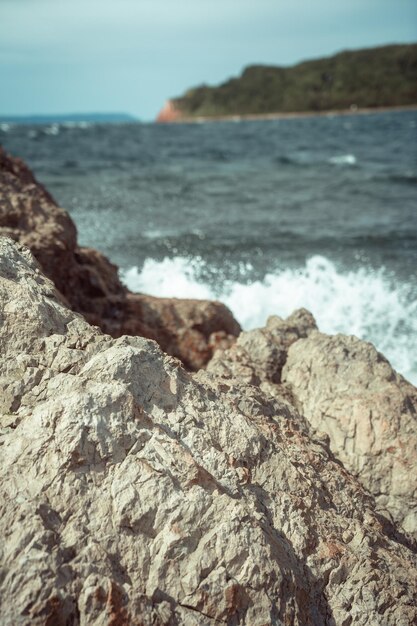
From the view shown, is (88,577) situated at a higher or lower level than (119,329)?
higher

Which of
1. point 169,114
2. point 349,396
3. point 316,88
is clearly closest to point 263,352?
point 349,396

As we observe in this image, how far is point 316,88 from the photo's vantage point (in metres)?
129

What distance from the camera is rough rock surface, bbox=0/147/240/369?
18.4 ft

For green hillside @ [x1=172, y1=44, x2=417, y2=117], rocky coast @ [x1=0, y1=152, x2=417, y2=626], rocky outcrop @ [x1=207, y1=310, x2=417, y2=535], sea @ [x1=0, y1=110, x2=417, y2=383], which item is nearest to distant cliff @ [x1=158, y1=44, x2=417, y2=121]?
green hillside @ [x1=172, y1=44, x2=417, y2=117]

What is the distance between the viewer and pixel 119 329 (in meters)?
5.70

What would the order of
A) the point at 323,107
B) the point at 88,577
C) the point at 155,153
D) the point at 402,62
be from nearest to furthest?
the point at 88,577, the point at 155,153, the point at 323,107, the point at 402,62

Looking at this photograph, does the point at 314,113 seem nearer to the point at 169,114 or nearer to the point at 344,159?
the point at 169,114

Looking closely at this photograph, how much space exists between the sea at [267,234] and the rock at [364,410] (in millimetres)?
2576

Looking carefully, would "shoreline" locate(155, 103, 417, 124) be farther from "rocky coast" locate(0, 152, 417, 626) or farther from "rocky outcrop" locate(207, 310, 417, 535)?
"rocky coast" locate(0, 152, 417, 626)

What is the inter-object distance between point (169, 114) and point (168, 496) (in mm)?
147778

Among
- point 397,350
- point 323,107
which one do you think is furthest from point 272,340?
point 323,107

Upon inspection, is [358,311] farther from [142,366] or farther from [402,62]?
[402,62]

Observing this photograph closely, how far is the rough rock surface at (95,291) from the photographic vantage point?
5609mm

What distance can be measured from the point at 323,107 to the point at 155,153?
95923 millimetres
